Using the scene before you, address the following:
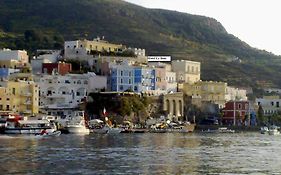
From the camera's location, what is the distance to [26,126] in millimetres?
83688

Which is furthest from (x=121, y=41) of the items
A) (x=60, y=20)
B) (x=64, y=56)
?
(x=64, y=56)

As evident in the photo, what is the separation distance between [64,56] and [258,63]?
297 ft

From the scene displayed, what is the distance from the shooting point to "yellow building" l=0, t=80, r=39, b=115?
98125mm

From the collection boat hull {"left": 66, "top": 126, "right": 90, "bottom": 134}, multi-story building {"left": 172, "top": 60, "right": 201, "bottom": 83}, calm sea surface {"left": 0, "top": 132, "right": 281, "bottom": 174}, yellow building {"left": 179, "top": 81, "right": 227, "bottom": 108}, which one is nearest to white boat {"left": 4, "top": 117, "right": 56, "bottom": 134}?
boat hull {"left": 66, "top": 126, "right": 90, "bottom": 134}

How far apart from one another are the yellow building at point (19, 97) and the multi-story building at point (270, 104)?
2143 inches

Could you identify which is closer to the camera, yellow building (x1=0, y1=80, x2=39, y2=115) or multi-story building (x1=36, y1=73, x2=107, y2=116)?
yellow building (x1=0, y1=80, x2=39, y2=115)

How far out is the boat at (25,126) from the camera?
82.7m

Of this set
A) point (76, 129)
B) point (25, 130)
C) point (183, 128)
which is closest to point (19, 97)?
point (76, 129)

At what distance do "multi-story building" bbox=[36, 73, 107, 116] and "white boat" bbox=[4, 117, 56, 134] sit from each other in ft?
Answer: 61.4

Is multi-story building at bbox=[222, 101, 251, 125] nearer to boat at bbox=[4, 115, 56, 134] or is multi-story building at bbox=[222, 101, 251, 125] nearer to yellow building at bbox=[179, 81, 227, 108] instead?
yellow building at bbox=[179, 81, 227, 108]

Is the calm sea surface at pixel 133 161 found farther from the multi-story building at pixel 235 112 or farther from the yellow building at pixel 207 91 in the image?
the multi-story building at pixel 235 112

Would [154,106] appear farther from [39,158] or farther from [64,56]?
[39,158]

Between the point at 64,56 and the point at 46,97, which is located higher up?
the point at 64,56

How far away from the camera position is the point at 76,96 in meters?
107
